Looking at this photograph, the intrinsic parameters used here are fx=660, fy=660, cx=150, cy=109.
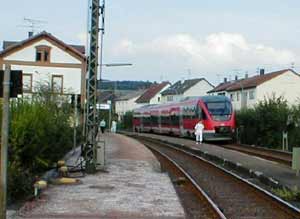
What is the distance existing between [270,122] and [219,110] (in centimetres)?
370

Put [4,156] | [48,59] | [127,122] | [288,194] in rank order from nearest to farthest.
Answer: [4,156]
[288,194]
[48,59]
[127,122]

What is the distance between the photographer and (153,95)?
137 metres

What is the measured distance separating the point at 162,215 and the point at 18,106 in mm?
9192

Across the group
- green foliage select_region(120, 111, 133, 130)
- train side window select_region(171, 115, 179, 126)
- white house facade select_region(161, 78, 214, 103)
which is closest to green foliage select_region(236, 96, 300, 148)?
train side window select_region(171, 115, 179, 126)

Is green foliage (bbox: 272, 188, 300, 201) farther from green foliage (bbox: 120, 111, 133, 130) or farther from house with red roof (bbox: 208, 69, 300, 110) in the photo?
green foliage (bbox: 120, 111, 133, 130)

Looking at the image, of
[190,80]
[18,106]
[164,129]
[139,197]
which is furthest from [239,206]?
[190,80]

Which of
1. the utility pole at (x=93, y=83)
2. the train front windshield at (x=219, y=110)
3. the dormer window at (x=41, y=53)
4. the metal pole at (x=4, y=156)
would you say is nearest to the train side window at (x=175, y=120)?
the train front windshield at (x=219, y=110)

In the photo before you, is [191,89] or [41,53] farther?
[191,89]

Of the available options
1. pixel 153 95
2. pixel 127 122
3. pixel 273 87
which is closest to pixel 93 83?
pixel 273 87

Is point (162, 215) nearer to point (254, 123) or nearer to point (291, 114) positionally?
point (291, 114)

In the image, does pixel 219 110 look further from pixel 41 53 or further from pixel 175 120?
pixel 41 53

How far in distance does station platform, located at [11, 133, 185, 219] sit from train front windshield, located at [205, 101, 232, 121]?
82.0 feet

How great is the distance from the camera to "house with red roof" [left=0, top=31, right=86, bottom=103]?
6756 cm

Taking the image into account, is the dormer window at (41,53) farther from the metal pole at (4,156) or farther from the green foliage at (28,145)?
the metal pole at (4,156)
